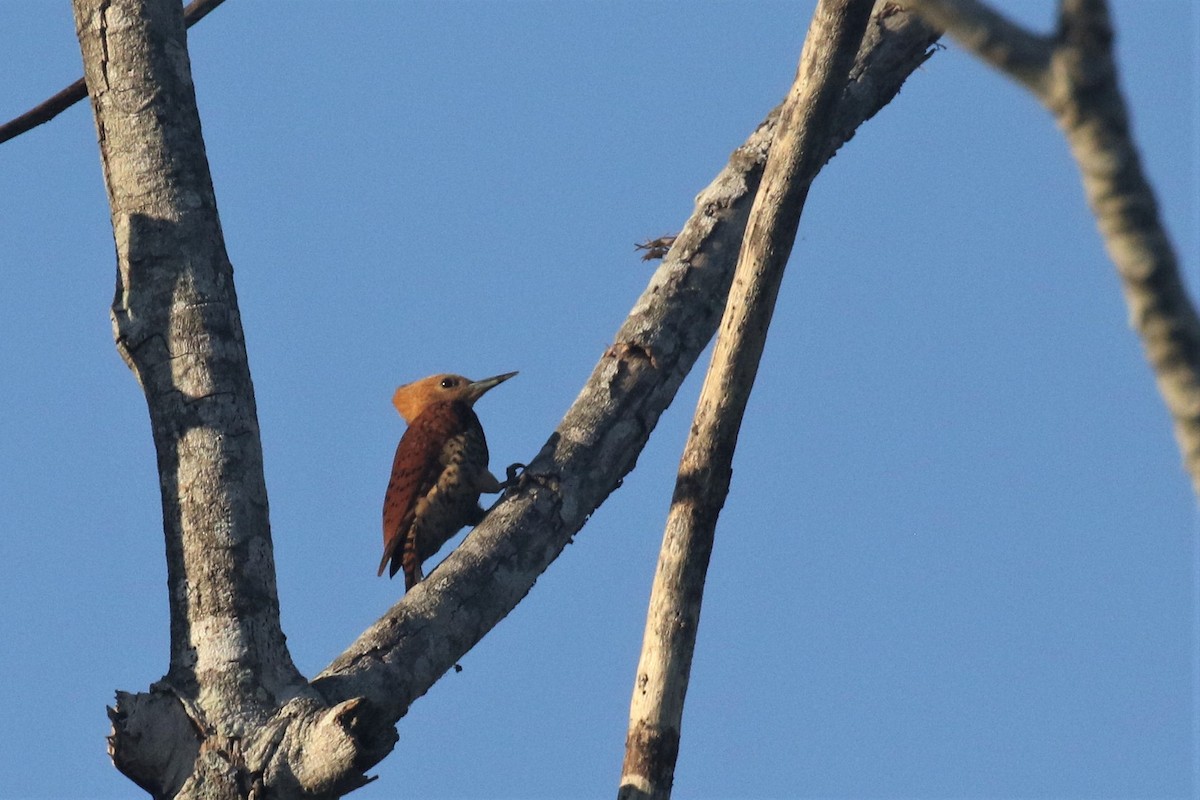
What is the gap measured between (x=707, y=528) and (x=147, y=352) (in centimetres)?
211

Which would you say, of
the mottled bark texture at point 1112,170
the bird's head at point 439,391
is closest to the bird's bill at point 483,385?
the bird's head at point 439,391

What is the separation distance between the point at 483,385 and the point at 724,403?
14.6 feet

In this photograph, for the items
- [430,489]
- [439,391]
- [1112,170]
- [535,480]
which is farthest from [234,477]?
[439,391]

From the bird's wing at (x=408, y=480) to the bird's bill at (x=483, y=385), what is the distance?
634 millimetres

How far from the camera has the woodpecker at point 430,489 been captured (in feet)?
26.8

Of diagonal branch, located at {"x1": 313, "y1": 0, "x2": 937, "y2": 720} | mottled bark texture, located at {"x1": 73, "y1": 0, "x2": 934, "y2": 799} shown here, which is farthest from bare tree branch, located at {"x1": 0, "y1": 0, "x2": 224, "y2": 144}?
diagonal branch, located at {"x1": 313, "y1": 0, "x2": 937, "y2": 720}

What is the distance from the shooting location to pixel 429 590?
5.41m

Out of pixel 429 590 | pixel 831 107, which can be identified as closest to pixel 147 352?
pixel 429 590

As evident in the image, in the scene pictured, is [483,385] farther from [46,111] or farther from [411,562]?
[46,111]

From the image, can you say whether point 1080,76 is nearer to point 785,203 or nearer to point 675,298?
point 785,203

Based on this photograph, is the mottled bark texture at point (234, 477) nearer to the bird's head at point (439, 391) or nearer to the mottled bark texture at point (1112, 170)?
the mottled bark texture at point (1112, 170)

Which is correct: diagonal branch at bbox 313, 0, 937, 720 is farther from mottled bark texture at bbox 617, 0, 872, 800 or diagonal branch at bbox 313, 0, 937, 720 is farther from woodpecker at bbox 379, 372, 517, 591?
woodpecker at bbox 379, 372, 517, 591

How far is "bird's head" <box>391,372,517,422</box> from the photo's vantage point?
921cm

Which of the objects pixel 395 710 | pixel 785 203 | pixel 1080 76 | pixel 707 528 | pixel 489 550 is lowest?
pixel 1080 76
